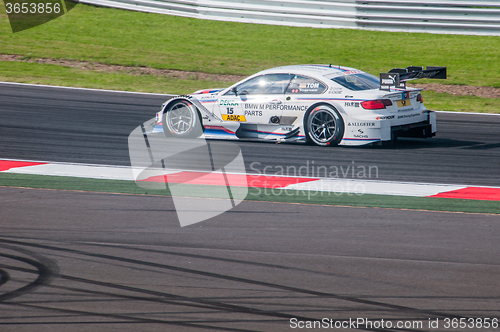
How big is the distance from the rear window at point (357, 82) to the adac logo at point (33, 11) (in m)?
15.5

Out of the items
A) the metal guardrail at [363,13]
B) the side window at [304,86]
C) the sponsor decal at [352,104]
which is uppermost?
the metal guardrail at [363,13]

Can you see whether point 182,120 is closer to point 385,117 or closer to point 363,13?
point 385,117

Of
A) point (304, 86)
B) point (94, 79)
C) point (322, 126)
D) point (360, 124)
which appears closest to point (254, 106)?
point (304, 86)

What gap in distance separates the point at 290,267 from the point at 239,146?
543 centimetres

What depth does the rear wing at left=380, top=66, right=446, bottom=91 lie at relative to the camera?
9.59 m

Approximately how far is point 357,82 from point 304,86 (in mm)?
841

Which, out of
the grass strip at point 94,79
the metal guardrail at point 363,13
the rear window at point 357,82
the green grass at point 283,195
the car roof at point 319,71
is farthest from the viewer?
the metal guardrail at point 363,13

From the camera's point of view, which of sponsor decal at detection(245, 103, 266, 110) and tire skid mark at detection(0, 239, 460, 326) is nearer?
tire skid mark at detection(0, 239, 460, 326)

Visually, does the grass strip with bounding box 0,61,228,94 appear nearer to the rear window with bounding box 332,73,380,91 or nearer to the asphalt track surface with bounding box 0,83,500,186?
the asphalt track surface with bounding box 0,83,500,186

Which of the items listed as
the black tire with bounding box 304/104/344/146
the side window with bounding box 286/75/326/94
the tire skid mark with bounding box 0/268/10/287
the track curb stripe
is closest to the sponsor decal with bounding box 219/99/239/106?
the side window with bounding box 286/75/326/94

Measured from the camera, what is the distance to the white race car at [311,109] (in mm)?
9523

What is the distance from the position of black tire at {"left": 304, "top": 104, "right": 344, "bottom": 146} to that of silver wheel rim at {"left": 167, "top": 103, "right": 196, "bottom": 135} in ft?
6.58

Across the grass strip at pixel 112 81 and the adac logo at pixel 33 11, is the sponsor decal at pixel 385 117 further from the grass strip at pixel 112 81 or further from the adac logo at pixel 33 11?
the adac logo at pixel 33 11

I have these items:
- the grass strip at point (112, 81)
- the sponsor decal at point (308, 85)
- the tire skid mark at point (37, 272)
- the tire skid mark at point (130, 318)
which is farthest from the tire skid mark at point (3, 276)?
the grass strip at point (112, 81)
